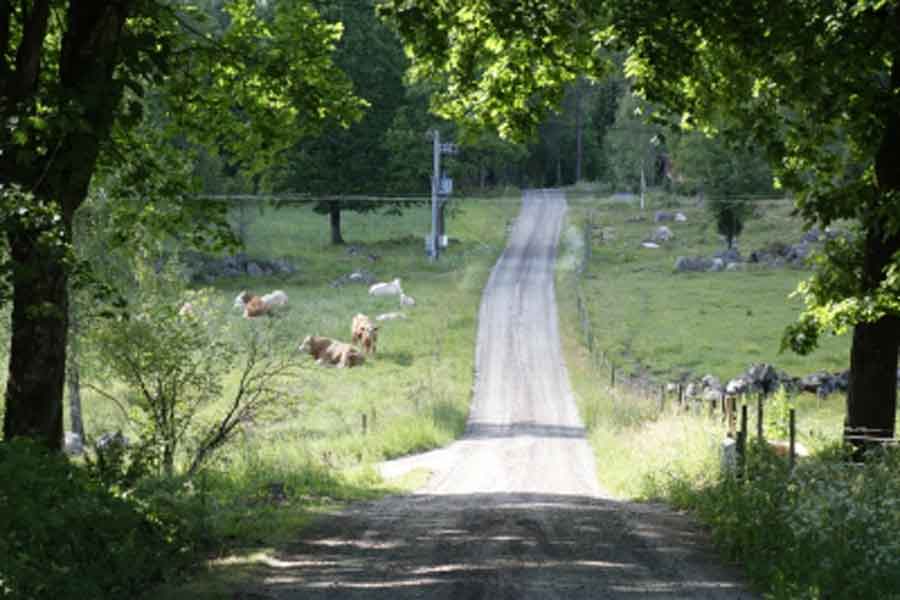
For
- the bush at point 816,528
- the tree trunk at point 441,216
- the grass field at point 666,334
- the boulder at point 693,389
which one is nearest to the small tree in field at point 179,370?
the grass field at point 666,334

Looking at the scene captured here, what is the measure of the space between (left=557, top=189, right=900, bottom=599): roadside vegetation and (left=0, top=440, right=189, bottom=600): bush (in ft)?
17.4

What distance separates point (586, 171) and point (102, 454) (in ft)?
447

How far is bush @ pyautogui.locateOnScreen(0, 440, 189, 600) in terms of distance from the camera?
8078mm

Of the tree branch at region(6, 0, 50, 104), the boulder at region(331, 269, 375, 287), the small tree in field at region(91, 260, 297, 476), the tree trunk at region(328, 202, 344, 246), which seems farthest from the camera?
the tree trunk at region(328, 202, 344, 246)

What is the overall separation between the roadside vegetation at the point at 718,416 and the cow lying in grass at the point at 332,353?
9.65m

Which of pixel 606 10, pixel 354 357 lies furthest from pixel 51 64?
pixel 354 357

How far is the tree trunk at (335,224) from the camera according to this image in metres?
83.6

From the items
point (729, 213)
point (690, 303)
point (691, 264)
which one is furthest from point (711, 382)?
point (729, 213)

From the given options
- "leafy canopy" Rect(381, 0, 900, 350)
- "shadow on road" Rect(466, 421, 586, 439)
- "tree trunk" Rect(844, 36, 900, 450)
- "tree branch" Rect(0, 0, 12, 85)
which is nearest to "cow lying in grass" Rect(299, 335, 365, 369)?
"shadow on road" Rect(466, 421, 586, 439)

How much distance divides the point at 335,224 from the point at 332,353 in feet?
118

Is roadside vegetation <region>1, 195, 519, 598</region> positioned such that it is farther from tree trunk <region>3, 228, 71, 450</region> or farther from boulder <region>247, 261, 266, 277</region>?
boulder <region>247, 261, 266, 277</region>

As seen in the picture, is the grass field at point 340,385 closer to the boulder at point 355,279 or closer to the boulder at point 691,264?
the boulder at point 355,279

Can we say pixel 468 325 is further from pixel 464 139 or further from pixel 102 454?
pixel 102 454

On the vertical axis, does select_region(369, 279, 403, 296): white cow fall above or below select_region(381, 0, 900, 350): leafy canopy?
below
